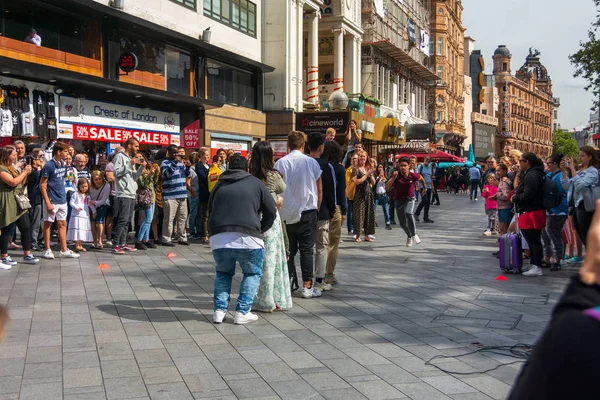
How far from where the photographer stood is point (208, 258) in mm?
10883

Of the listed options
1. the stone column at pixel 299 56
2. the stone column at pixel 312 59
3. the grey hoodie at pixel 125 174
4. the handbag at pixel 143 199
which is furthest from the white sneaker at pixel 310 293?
the stone column at pixel 312 59

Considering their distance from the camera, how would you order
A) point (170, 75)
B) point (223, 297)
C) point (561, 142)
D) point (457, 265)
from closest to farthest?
1. point (223, 297)
2. point (457, 265)
3. point (170, 75)
4. point (561, 142)

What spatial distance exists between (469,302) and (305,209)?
2.19 meters

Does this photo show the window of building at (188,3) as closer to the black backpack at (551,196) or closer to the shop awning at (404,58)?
the black backpack at (551,196)

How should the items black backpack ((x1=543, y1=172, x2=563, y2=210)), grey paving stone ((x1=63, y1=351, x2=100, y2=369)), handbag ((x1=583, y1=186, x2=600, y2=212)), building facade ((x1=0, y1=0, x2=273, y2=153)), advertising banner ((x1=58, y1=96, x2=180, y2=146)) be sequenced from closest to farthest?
1. grey paving stone ((x1=63, y1=351, x2=100, y2=369))
2. handbag ((x1=583, y1=186, x2=600, y2=212))
3. black backpack ((x1=543, y1=172, x2=563, y2=210))
4. building facade ((x1=0, y1=0, x2=273, y2=153))
5. advertising banner ((x1=58, y1=96, x2=180, y2=146))

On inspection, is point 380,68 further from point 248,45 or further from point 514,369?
point 514,369

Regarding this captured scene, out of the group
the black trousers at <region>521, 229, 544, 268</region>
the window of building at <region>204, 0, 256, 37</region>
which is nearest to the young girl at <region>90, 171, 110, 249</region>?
the black trousers at <region>521, 229, 544, 268</region>

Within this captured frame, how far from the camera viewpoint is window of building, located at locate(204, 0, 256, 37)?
24.3 m

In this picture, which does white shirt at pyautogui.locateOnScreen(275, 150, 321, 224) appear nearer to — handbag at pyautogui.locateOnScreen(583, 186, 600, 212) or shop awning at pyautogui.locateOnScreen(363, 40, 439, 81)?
handbag at pyautogui.locateOnScreen(583, 186, 600, 212)

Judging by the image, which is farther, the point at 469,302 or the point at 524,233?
the point at 524,233

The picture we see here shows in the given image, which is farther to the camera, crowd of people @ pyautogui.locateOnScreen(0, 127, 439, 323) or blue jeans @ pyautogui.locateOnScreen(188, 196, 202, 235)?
blue jeans @ pyautogui.locateOnScreen(188, 196, 202, 235)

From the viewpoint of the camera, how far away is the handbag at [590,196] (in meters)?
8.98

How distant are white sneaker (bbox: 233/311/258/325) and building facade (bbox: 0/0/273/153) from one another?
10716 mm

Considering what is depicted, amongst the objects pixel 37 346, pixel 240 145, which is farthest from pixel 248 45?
pixel 37 346
